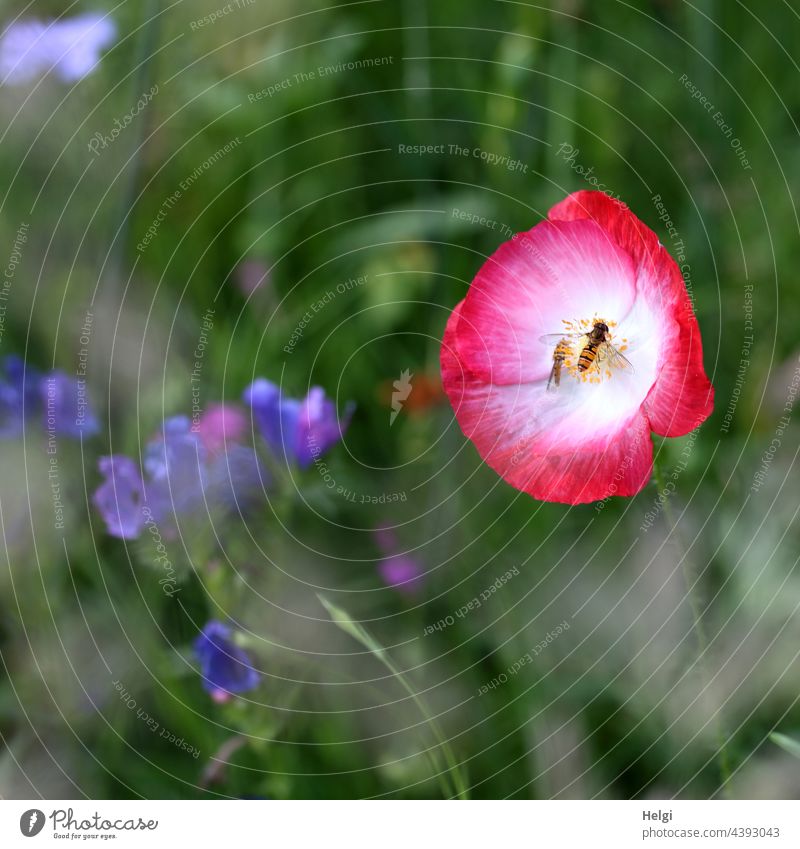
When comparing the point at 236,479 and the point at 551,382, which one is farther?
the point at 236,479

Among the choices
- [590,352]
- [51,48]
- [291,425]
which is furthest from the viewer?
[51,48]

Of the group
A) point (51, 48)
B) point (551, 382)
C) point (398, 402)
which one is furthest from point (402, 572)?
point (51, 48)

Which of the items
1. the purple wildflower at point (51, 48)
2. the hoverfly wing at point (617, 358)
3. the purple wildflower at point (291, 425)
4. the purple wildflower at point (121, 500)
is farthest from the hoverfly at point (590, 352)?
the purple wildflower at point (51, 48)

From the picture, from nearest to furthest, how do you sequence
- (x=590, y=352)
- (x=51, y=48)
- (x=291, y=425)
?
1. (x=590, y=352)
2. (x=291, y=425)
3. (x=51, y=48)

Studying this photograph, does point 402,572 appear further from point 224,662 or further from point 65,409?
point 65,409

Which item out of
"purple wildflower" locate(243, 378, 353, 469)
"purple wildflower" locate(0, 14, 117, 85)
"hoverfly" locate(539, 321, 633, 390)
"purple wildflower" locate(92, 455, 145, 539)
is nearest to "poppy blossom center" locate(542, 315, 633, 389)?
"hoverfly" locate(539, 321, 633, 390)

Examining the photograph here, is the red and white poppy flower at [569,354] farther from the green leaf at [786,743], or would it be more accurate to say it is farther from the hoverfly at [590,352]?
the green leaf at [786,743]

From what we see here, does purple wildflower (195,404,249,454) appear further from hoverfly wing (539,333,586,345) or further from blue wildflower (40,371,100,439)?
hoverfly wing (539,333,586,345)

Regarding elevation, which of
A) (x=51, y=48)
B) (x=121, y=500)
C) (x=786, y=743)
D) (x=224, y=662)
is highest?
(x=51, y=48)
